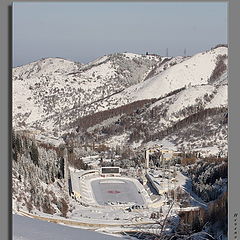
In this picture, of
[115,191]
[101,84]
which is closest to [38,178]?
[115,191]

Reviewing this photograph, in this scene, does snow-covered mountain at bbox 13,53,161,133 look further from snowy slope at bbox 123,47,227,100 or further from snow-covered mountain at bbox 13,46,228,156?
snowy slope at bbox 123,47,227,100

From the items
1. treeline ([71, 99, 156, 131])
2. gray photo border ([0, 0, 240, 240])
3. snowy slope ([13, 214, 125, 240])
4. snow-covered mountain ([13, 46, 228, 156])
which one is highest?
snow-covered mountain ([13, 46, 228, 156])

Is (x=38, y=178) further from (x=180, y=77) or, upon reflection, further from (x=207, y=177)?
(x=180, y=77)

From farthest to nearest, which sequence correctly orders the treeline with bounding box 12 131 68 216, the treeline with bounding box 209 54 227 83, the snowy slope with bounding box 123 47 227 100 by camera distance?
the treeline with bounding box 209 54 227 83
the snowy slope with bounding box 123 47 227 100
the treeline with bounding box 12 131 68 216

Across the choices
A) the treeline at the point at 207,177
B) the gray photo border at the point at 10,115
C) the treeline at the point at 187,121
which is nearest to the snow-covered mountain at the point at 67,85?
the treeline at the point at 187,121

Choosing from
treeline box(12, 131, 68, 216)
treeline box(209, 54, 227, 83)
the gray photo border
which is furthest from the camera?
treeline box(209, 54, 227, 83)

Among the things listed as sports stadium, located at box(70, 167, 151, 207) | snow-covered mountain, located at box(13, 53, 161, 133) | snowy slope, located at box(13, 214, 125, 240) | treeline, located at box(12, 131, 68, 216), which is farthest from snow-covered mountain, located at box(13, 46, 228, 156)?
snowy slope, located at box(13, 214, 125, 240)

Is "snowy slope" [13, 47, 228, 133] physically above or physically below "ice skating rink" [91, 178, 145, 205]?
above
